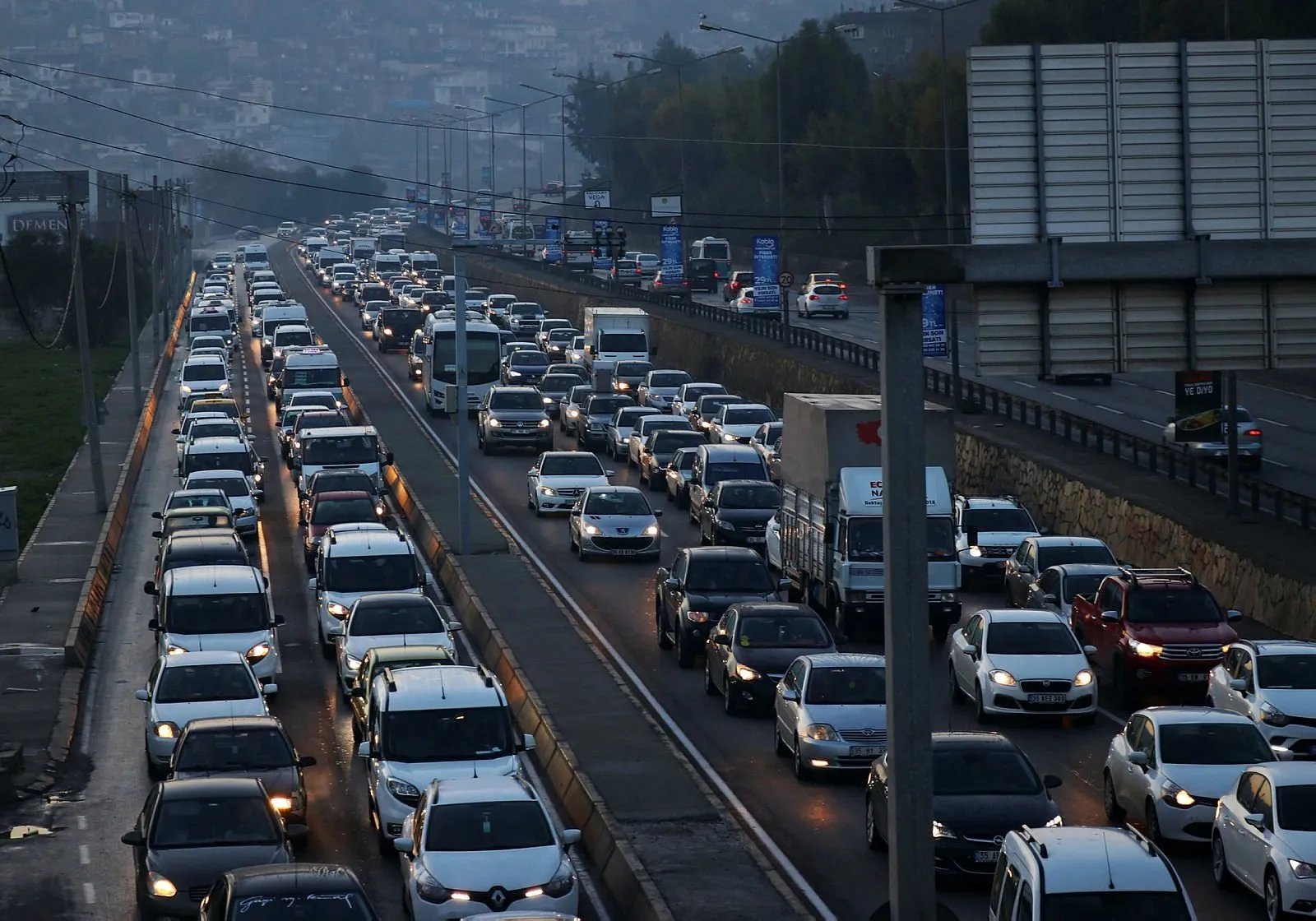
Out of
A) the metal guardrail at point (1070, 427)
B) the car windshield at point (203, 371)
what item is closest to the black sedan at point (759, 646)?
the metal guardrail at point (1070, 427)

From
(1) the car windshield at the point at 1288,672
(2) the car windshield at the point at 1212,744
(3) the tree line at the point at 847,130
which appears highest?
(3) the tree line at the point at 847,130

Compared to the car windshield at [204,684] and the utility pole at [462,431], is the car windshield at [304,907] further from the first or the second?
the utility pole at [462,431]

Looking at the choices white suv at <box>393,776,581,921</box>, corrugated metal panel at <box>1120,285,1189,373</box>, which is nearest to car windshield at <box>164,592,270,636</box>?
white suv at <box>393,776,581,921</box>

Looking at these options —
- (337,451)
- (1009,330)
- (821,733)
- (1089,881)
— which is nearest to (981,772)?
(821,733)

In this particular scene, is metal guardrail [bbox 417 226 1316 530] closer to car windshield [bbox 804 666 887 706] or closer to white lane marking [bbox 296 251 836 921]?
white lane marking [bbox 296 251 836 921]

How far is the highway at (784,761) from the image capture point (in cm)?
1878

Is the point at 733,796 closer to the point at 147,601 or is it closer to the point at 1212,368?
the point at 1212,368

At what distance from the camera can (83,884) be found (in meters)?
19.9

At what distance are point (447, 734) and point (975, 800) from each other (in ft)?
19.0

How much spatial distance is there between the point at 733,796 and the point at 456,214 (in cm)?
16792

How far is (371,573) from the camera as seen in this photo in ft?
104

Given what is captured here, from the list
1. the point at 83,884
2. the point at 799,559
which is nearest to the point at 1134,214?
the point at 83,884

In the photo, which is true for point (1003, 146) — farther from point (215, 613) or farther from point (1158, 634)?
point (215, 613)

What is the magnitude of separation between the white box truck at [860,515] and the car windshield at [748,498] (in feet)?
23.4
